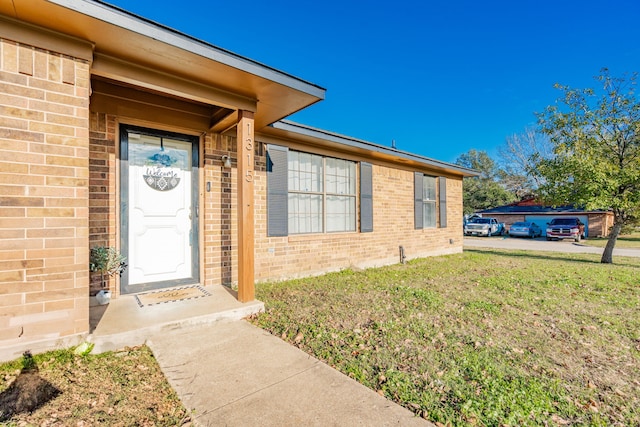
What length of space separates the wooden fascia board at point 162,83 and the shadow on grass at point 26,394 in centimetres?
267

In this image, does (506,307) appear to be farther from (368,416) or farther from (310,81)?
(310,81)

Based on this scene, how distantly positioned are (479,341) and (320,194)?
13.6ft

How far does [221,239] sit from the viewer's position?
15.6ft

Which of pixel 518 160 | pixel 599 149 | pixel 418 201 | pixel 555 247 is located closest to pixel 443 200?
pixel 418 201

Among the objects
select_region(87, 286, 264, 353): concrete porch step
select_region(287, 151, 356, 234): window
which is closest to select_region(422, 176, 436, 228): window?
select_region(287, 151, 356, 234): window

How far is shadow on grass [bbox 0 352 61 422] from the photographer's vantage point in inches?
73.0

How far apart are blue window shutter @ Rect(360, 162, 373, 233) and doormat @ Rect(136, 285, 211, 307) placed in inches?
158

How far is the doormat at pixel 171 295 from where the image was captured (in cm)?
375

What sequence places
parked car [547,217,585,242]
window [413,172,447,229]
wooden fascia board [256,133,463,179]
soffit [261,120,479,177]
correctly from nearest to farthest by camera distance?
soffit [261,120,479,177] < wooden fascia board [256,133,463,179] < window [413,172,447,229] < parked car [547,217,585,242]

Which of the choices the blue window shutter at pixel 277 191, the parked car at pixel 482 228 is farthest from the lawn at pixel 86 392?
the parked car at pixel 482 228

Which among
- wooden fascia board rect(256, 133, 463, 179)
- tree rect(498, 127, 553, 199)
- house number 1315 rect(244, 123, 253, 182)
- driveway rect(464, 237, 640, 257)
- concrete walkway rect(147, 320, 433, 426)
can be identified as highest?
tree rect(498, 127, 553, 199)

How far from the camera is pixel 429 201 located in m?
9.53

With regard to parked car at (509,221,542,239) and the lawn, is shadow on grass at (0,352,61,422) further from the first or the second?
parked car at (509,221,542,239)

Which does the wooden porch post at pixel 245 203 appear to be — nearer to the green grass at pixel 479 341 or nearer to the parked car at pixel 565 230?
the green grass at pixel 479 341
